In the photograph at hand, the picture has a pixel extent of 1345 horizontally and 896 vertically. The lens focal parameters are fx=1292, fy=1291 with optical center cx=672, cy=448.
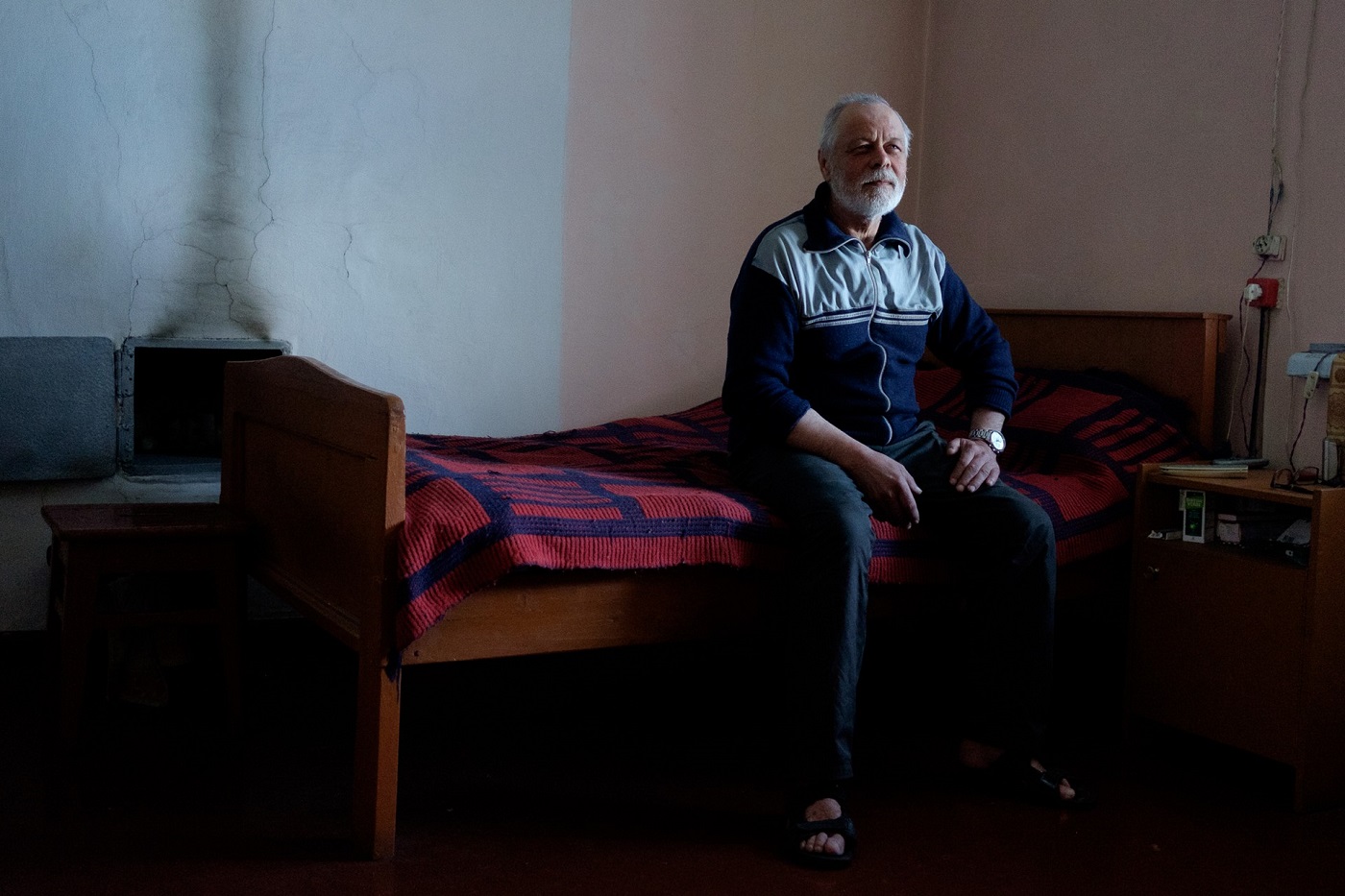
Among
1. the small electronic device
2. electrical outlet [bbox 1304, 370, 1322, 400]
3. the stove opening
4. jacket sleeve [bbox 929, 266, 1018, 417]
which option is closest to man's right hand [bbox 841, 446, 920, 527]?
jacket sleeve [bbox 929, 266, 1018, 417]

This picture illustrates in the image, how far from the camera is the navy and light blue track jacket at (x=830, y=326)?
235 cm

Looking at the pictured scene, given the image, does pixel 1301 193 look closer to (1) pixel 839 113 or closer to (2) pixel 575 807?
(1) pixel 839 113

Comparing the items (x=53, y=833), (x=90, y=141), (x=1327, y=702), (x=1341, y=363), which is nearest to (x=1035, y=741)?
(x=1327, y=702)

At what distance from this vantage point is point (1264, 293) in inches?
113

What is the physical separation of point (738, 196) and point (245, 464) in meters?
1.73

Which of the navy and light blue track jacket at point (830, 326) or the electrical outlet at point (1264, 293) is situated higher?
the electrical outlet at point (1264, 293)

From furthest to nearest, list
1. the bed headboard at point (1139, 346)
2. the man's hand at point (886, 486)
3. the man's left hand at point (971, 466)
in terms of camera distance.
Result: the bed headboard at point (1139, 346) → the man's left hand at point (971, 466) → the man's hand at point (886, 486)

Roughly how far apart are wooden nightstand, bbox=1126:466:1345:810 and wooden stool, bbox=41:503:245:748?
1798mm

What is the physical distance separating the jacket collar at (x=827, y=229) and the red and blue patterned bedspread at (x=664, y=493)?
1.58ft

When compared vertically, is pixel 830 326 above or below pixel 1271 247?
below

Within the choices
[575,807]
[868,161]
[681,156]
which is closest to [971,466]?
[868,161]

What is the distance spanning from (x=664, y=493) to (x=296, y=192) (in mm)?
1614

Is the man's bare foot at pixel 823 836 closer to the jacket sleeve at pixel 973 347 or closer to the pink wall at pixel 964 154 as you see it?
the jacket sleeve at pixel 973 347

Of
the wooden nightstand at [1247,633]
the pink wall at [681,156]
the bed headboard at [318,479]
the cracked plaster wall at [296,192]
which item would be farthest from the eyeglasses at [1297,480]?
the cracked plaster wall at [296,192]
